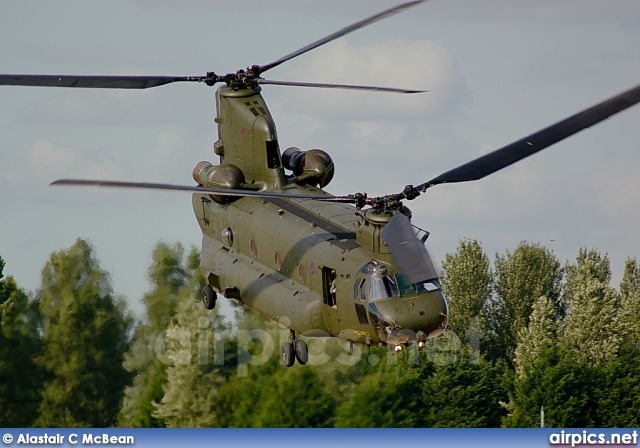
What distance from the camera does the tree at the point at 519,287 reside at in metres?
124

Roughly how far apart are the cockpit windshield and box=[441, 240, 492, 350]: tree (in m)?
72.9

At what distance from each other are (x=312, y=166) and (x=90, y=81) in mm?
8495

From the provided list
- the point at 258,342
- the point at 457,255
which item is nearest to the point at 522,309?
the point at 457,255

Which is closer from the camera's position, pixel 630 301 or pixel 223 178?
pixel 223 178

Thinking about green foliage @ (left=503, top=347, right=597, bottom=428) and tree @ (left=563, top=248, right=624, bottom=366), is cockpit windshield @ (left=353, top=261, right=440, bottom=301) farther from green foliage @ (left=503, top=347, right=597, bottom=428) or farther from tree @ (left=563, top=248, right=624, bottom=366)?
tree @ (left=563, top=248, right=624, bottom=366)

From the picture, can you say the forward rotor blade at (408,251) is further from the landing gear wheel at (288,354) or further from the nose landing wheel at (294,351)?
the landing gear wheel at (288,354)

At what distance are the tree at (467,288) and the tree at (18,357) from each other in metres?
40.1

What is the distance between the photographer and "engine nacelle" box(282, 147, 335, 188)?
2224 inches

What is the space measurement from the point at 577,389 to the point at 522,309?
19016mm

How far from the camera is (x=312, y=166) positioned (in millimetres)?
56531

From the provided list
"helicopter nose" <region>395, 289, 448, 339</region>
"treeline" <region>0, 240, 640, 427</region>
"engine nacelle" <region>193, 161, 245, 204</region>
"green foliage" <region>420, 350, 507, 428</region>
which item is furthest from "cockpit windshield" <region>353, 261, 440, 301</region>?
"green foliage" <region>420, 350, 507, 428</region>

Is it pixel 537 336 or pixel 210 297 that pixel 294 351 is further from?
pixel 537 336

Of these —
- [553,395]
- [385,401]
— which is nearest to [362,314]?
[385,401]

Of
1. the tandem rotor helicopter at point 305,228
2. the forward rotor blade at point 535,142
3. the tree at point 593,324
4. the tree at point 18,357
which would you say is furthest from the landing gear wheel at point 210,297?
the tree at point 593,324
